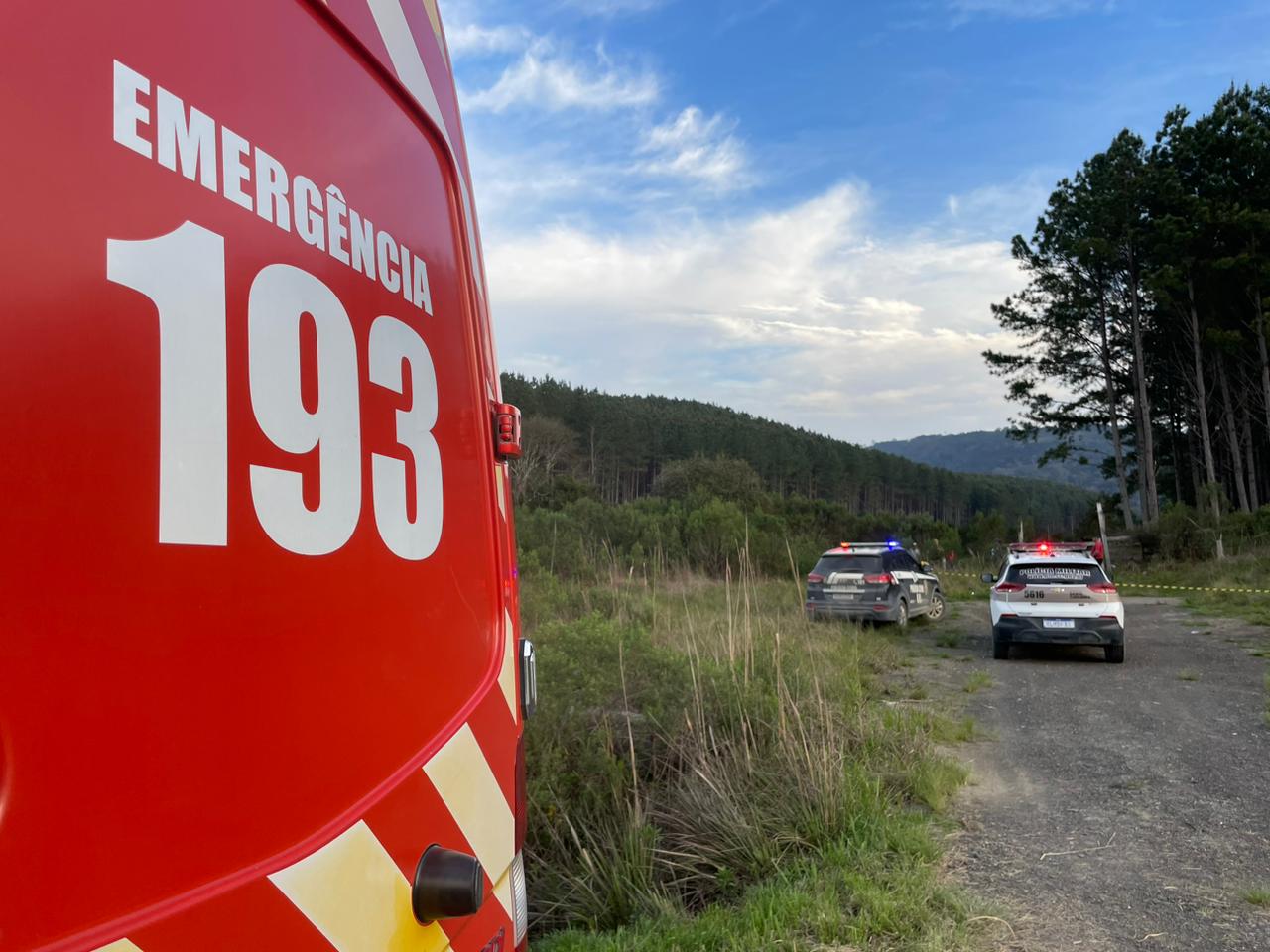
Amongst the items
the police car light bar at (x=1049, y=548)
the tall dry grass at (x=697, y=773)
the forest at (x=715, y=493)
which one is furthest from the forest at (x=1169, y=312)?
the tall dry grass at (x=697, y=773)

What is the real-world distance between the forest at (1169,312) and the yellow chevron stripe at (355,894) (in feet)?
100

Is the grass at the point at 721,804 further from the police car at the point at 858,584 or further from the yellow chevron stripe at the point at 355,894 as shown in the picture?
the police car at the point at 858,584

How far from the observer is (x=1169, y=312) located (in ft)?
115

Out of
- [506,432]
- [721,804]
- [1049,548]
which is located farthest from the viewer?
[1049,548]

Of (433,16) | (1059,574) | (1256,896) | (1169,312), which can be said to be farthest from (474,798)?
(1169,312)

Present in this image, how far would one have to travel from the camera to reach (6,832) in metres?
0.82

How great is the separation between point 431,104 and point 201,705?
1.31 m

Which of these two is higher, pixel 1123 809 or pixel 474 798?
pixel 474 798

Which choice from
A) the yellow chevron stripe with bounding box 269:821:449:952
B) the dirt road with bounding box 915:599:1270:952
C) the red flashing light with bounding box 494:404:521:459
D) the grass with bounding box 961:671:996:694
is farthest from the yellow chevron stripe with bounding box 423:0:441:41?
the grass with bounding box 961:671:996:694

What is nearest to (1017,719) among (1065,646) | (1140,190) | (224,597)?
(1065,646)

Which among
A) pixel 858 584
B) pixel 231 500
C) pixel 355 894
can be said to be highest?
pixel 231 500

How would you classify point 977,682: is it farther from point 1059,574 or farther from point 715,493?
point 715,493

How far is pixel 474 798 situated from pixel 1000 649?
39.1 feet

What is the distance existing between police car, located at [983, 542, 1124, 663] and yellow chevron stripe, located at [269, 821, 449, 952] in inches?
457
